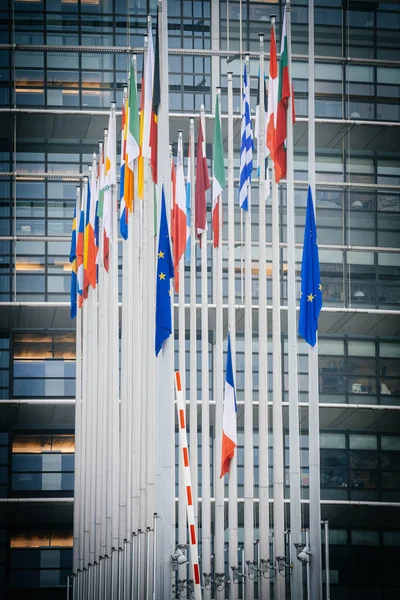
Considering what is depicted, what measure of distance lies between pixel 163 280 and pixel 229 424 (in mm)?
4379

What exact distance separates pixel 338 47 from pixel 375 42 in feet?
5.90

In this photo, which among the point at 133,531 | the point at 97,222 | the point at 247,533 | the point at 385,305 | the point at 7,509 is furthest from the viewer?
the point at 385,305

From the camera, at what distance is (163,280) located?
93.4 ft

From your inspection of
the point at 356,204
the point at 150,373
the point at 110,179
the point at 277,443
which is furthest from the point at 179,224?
the point at 356,204

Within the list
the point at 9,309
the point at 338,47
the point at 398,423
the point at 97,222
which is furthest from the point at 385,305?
the point at 97,222

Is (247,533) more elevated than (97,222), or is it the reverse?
(97,222)

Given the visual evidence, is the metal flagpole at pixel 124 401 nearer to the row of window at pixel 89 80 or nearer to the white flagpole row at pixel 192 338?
the white flagpole row at pixel 192 338

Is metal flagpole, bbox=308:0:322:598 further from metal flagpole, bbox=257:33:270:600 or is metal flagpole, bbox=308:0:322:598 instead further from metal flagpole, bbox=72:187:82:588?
metal flagpole, bbox=72:187:82:588

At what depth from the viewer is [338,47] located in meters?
59.1

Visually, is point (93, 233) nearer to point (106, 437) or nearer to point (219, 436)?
point (106, 437)

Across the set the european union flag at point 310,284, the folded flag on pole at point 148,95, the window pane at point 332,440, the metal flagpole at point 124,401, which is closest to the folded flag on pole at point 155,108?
the folded flag on pole at point 148,95

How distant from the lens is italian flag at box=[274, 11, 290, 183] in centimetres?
2928

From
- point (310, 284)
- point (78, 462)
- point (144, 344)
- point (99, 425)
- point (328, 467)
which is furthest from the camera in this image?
point (328, 467)

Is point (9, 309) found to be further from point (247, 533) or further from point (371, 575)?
point (247, 533)
